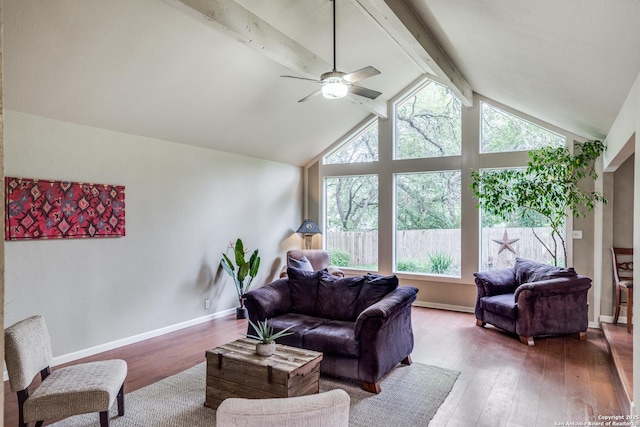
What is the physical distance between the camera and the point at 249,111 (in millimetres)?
5188

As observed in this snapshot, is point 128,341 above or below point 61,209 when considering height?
below

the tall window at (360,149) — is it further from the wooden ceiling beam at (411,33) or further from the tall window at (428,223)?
the wooden ceiling beam at (411,33)

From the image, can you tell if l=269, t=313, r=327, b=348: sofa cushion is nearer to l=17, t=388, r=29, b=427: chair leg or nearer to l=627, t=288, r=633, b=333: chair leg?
l=17, t=388, r=29, b=427: chair leg

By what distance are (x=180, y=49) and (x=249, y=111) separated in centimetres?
151

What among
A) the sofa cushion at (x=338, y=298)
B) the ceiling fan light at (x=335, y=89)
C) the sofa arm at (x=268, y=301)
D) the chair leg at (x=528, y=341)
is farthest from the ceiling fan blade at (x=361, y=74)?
the chair leg at (x=528, y=341)

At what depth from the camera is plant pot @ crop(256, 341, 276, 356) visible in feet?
9.70

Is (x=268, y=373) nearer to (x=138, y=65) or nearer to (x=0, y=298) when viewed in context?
(x=0, y=298)

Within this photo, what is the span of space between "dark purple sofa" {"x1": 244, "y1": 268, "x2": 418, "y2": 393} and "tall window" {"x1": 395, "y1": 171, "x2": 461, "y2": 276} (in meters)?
2.61

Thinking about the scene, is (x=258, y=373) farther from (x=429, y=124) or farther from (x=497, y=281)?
(x=429, y=124)

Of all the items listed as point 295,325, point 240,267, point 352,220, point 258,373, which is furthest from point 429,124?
point 258,373

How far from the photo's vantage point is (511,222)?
588cm

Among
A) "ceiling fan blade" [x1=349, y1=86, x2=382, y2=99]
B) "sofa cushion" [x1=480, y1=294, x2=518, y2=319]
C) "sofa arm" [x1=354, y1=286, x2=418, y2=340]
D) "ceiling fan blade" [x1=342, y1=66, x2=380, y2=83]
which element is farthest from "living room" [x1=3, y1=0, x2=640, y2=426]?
"sofa arm" [x1=354, y1=286, x2=418, y2=340]

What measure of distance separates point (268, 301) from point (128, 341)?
1856 mm

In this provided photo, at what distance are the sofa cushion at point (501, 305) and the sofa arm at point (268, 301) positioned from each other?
2.59 metres
